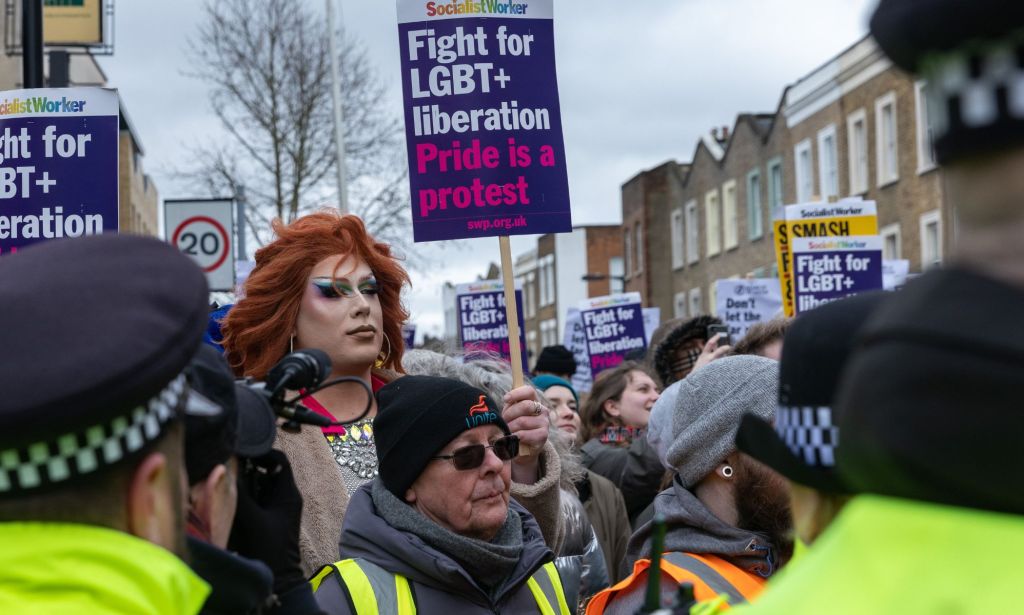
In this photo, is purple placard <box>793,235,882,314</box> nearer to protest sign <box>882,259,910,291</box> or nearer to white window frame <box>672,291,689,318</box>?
protest sign <box>882,259,910,291</box>

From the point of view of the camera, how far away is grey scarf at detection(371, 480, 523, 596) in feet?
12.7

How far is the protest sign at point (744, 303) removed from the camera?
13648mm

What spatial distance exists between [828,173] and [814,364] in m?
38.7

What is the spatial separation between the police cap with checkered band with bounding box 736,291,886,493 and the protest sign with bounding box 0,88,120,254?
4.27 metres

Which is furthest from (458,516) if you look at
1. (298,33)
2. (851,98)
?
(851,98)

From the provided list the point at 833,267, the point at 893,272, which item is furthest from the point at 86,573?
the point at 893,272

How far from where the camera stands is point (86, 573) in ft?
5.36

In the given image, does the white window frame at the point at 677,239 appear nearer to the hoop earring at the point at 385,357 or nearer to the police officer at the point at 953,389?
the hoop earring at the point at 385,357

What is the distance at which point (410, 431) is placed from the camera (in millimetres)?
4066

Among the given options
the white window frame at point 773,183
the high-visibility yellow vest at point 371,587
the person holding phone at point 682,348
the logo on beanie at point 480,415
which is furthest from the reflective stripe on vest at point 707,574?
the white window frame at point 773,183

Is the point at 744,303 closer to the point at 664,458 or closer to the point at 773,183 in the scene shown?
the point at 664,458

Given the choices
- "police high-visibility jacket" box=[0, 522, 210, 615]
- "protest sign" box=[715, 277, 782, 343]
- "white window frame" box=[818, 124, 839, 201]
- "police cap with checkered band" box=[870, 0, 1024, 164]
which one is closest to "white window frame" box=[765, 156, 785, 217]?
"white window frame" box=[818, 124, 839, 201]

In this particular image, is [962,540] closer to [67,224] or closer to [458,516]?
[458,516]

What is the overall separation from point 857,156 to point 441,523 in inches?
1371
